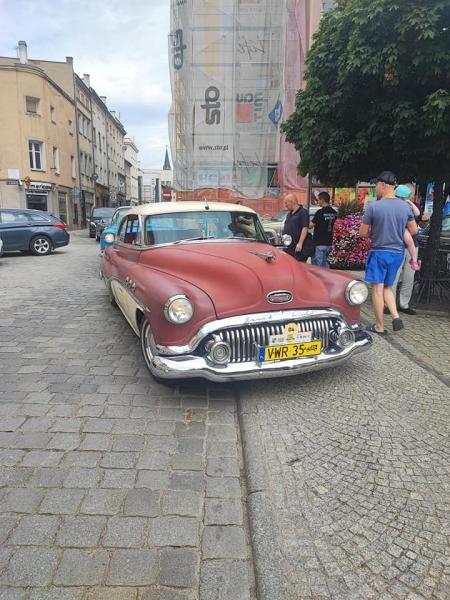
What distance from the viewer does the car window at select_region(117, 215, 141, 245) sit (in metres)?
5.02

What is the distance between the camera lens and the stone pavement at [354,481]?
189 centimetres

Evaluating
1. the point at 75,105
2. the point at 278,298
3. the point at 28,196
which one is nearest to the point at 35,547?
the point at 278,298

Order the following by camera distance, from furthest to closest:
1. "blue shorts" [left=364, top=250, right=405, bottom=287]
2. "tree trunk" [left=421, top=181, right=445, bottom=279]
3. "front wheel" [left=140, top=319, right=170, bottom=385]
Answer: "tree trunk" [left=421, top=181, right=445, bottom=279]
"blue shorts" [left=364, top=250, right=405, bottom=287]
"front wheel" [left=140, top=319, right=170, bottom=385]

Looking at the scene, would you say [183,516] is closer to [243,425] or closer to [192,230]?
[243,425]

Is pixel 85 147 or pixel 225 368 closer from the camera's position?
pixel 225 368

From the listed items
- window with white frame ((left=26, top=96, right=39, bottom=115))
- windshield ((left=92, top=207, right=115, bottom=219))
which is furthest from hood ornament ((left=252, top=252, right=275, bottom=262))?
window with white frame ((left=26, top=96, right=39, bottom=115))

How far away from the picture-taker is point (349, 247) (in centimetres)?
1085

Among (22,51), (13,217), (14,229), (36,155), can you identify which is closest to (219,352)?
(14,229)

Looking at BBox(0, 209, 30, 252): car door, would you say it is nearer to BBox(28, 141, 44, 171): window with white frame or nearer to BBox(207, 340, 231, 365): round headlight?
BBox(207, 340, 231, 365): round headlight

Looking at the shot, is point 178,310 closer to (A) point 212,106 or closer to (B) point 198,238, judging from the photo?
(B) point 198,238

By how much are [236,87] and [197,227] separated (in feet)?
39.2

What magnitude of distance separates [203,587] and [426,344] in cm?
407

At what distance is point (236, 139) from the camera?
15.0 metres

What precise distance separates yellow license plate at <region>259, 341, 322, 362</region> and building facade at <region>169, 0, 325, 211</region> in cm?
1229
